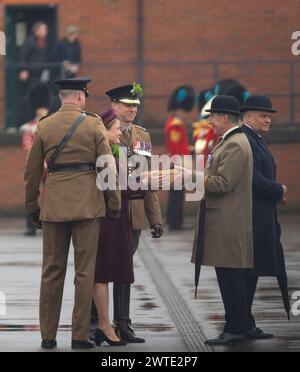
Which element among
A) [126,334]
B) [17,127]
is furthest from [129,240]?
[17,127]

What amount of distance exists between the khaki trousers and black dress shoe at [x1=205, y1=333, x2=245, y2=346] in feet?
3.06

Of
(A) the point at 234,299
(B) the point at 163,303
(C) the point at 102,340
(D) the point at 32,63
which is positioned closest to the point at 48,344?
(C) the point at 102,340

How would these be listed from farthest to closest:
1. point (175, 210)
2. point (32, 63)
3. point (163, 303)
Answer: point (32, 63) → point (175, 210) → point (163, 303)

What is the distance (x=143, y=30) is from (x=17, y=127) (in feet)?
8.53

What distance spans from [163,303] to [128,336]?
84.4 inches

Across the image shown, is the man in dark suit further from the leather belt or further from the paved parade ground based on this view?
the leather belt

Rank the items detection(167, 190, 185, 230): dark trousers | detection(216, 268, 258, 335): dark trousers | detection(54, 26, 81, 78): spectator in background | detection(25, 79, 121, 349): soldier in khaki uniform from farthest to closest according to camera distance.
Answer: detection(54, 26, 81, 78): spectator in background
detection(167, 190, 185, 230): dark trousers
detection(216, 268, 258, 335): dark trousers
detection(25, 79, 121, 349): soldier in khaki uniform

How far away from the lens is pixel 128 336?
416 inches

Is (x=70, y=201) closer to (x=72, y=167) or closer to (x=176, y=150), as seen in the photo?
(x=72, y=167)

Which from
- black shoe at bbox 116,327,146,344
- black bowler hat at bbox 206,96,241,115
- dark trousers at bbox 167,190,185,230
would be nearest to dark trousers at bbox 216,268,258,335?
black shoe at bbox 116,327,146,344

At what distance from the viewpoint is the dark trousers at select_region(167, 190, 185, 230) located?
64.4 feet

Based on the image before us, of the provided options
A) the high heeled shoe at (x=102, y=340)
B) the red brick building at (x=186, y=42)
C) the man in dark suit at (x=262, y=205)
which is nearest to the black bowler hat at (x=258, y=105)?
the man in dark suit at (x=262, y=205)

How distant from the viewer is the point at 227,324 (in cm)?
1051

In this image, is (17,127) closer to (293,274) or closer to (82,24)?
(82,24)
